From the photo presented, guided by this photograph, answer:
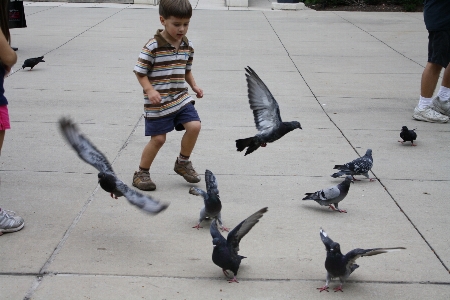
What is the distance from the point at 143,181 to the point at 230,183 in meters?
0.78

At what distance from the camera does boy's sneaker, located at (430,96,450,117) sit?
7.75 m

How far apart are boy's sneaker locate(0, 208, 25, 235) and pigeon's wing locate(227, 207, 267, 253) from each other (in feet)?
5.21

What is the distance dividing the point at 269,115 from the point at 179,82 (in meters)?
0.79

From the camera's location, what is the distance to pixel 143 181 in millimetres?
5262

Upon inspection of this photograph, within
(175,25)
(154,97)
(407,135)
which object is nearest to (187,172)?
(154,97)

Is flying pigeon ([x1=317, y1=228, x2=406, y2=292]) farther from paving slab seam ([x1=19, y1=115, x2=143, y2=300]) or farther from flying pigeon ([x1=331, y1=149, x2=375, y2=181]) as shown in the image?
flying pigeon ([x1=331, y1=149, x2=375, y2=181])

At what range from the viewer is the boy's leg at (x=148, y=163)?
17.1 feet

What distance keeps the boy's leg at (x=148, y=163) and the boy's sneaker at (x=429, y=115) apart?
375 cm

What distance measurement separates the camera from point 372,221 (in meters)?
4.71

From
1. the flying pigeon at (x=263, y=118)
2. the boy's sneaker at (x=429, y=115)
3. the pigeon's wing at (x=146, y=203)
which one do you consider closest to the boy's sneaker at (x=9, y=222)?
the pigeon's wing at (x=146, y=203)

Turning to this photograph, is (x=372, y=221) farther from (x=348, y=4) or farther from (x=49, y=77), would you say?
(x=348, y=4)

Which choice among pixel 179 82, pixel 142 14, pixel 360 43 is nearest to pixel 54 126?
pixel 179 82

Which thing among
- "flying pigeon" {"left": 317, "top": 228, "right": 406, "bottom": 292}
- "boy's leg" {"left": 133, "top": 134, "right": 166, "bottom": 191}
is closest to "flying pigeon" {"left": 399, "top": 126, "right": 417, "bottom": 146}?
"boy's leg" {"left": 133, "top": 134, "right": 166, "bottom": 191}

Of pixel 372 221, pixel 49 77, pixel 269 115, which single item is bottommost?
pixel 49 77
